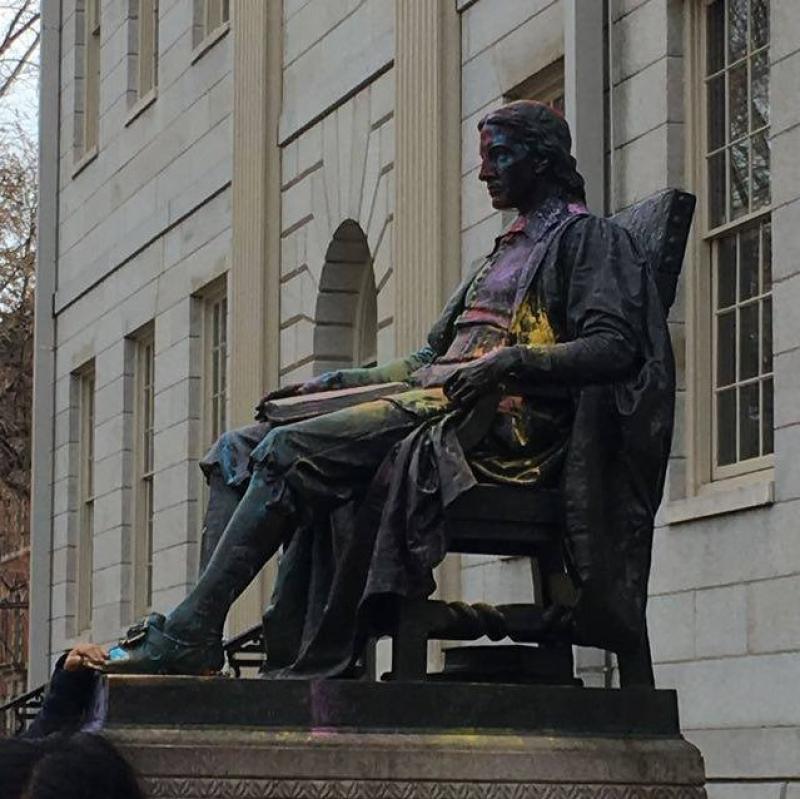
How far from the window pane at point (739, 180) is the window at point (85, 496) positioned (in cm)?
1370

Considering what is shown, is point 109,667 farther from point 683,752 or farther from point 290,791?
point 683,752

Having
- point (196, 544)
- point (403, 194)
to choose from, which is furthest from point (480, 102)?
point (196, 544)

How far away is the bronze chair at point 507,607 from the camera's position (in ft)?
27.5

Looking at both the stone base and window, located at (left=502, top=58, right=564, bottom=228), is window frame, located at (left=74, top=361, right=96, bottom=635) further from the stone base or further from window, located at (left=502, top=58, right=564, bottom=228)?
the stone base

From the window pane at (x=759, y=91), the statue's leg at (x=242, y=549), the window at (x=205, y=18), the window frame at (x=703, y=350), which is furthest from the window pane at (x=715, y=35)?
the window at (x=205, y=18)

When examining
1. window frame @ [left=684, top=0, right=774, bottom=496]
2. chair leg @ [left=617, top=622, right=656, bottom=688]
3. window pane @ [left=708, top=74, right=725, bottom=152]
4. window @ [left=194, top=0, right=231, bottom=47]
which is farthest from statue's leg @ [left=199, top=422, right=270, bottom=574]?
window @ [left=194, top=0, right=231, bottom=47]

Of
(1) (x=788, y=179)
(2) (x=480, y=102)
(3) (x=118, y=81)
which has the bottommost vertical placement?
(1) (x=788, y=179)

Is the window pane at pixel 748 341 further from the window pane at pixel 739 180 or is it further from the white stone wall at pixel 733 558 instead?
the window pane at pixel 739 180

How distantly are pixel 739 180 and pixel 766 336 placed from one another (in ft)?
2.84

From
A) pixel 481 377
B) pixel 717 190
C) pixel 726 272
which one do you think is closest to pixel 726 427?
pixel 726 272

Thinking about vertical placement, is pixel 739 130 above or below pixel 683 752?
above

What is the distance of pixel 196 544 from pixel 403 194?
5.57 m

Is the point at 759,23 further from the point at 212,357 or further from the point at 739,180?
the point at 212,357

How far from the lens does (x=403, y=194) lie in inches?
717
